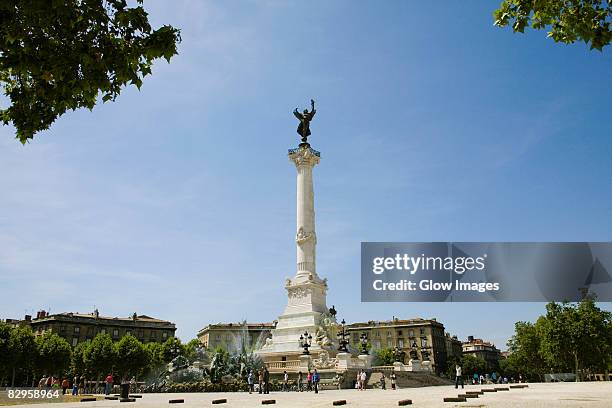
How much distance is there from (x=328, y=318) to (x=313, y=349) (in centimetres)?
425

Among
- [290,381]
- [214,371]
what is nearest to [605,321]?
[290,381]

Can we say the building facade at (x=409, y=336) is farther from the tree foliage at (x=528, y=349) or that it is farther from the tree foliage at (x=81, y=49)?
the tree foliage at (x=81, y=49)

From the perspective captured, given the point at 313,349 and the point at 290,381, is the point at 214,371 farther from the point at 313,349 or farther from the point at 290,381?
the point at 313,349

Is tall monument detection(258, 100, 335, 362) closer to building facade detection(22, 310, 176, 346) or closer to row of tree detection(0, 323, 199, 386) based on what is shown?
row of tree detection(0, 323, 199, 386)

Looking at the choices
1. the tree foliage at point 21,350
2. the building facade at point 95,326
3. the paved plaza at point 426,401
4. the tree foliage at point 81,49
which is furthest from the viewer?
the building facade at point 95,326

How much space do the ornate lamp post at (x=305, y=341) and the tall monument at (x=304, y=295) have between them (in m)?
0.48

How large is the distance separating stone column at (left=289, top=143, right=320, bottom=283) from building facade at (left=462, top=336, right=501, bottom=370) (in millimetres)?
117775

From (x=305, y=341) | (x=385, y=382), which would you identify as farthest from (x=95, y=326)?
(x=385, y=382)

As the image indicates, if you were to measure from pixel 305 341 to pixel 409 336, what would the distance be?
77.9 metres

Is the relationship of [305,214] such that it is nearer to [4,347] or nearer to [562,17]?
[4,347]

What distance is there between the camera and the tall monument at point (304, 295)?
45.8 meters

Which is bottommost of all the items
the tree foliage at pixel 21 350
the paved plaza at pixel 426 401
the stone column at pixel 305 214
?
the paved plaza at pixel 426 401

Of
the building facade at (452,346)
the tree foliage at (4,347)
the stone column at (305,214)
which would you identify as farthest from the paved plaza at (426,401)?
the building facade at (452,346)

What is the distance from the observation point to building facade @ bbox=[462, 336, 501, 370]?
153413 millimetres
